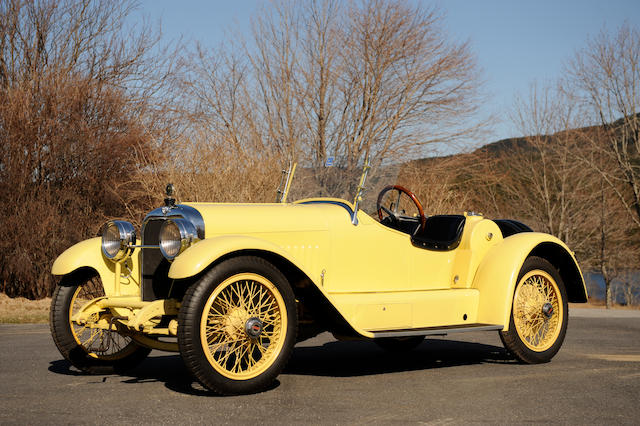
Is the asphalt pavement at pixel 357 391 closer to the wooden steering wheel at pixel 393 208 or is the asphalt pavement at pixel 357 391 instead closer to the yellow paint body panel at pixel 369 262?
the yellow paint body panel at pixel 369 262

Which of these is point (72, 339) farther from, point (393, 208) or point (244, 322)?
point (393, 208)

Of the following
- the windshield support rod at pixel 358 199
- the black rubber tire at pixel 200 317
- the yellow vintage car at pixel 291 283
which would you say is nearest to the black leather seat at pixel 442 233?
the yellow vintage car at pixel 291 283

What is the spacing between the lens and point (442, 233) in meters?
6.76

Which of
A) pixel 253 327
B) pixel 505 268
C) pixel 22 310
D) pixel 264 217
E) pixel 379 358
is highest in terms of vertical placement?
pixel 264 217

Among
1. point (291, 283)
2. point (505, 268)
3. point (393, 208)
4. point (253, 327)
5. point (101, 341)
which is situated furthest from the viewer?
point (393, 208)

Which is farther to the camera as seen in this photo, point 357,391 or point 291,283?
point 291,283

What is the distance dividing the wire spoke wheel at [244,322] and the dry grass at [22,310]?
6.77 m

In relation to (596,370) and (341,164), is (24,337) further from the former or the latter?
(341,164)

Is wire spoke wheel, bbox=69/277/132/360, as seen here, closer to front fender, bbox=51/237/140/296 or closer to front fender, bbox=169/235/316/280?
front fender, bbox=51/237/140/296

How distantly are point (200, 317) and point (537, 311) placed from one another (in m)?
3.44

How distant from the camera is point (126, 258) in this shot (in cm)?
591

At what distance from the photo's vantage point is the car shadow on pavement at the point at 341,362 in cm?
565

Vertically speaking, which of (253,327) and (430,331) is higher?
(253,327)

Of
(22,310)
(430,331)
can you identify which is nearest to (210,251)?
(430,331)
